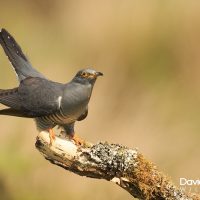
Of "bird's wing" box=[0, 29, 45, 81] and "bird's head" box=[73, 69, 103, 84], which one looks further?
"bird's wing" box=[0, 29, 45, 81]

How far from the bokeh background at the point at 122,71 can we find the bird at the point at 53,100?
1129 millimetres

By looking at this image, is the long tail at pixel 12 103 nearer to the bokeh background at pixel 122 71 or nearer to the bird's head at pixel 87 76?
the bird's head at pixel 87 76

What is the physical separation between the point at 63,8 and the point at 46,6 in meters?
0.28

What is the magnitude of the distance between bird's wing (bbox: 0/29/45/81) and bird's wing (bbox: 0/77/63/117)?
0.94 ft

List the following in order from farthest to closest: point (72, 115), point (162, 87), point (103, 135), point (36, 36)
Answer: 1. point (36, 36)
2. point (162, 87)
3. point (103, 135)
4. point (72, 115)

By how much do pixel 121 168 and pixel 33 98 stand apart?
1054mm

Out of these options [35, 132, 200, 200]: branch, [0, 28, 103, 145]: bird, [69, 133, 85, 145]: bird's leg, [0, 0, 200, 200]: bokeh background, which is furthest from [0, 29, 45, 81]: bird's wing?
[35, 132, 200, 200]: branch

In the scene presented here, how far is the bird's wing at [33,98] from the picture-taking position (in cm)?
478

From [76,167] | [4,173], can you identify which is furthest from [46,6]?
[76,167]

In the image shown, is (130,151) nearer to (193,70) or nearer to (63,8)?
(193,70)

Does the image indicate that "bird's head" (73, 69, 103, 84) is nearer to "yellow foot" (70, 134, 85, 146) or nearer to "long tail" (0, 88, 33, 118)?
"yellow foot" (70, 134, 85, 146)

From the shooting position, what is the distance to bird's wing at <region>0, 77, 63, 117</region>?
4777 millimetres

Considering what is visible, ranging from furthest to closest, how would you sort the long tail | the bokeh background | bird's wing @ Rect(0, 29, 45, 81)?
the bokeh background
bird's wing @ Rect(0, 29, 45, 81)
the long tail

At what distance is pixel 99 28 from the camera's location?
23.9ft
